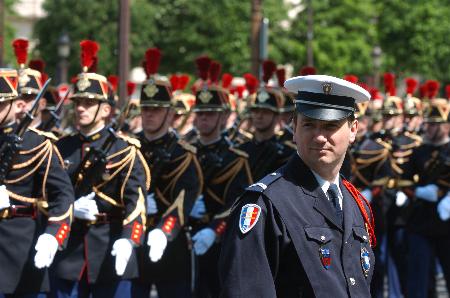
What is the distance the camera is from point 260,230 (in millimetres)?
4574

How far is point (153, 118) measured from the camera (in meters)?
9.42

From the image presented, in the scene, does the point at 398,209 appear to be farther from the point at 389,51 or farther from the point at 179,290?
the point at 389,51

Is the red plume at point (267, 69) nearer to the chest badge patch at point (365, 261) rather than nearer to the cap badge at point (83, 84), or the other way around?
the cap badge at point (83, 84)

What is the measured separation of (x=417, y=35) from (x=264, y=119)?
3080 cm

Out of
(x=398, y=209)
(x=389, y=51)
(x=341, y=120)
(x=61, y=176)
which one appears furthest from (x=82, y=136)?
(x=389, y=51)

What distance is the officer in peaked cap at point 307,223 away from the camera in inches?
179

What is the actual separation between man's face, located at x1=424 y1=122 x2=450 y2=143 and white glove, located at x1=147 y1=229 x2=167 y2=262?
440 centimetres

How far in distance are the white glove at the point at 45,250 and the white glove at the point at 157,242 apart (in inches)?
45.8

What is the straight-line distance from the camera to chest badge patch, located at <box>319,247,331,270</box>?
15.3 feet

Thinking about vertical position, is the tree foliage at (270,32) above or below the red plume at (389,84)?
below

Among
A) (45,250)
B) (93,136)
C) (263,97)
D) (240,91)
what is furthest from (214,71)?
(240,91)

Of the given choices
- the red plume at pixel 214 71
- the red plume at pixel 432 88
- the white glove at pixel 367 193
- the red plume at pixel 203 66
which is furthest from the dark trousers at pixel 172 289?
the red plume at pixel 432 88

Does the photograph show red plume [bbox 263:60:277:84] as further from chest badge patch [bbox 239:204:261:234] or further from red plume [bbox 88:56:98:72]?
chest badge patch [bbox 239:204:261:234]

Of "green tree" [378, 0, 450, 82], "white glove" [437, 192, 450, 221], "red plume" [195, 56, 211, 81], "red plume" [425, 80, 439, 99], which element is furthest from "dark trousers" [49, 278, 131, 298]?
"green tree" [378, 0, 450, 82]
